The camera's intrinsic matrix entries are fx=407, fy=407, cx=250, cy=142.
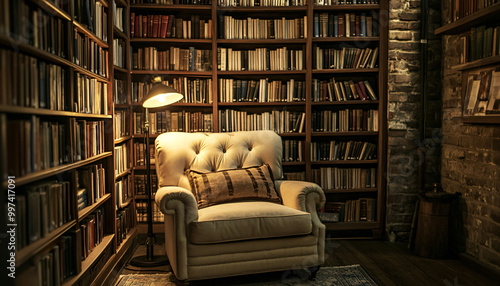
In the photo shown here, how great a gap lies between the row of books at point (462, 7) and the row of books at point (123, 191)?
293 centimetres

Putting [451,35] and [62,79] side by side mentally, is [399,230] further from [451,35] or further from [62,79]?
[62,79]

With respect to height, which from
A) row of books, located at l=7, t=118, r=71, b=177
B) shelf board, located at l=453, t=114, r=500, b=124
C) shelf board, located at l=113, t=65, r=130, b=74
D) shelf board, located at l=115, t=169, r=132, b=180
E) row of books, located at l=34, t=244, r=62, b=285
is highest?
shelf board, located at l=113, t=65, r=130, b=74

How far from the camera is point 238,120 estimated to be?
3805 millimetres

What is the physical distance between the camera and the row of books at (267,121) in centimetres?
380

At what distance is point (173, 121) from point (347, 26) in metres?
1.83

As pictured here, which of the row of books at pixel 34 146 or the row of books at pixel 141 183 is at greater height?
the row of books at pixel 34 146

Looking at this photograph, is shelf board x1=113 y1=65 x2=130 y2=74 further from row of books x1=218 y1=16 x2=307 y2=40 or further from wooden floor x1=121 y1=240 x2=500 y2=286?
wooden floor x1=121 y1=240 x2=500 y2=286

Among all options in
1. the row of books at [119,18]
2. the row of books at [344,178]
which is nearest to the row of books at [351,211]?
the row of books at [344,178]

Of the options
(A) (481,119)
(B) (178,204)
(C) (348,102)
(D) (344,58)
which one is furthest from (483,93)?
(B) (178,204)

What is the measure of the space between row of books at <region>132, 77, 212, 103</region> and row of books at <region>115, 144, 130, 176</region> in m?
0.52

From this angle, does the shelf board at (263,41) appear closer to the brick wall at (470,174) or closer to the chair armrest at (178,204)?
the brick wall at (470,174)

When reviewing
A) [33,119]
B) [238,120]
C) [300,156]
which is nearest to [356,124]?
[300,156]

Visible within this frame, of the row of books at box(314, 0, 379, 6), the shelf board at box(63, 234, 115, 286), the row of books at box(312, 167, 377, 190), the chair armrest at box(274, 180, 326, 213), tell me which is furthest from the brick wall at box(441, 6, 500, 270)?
the shelf board at box(63, 234, 115, 286)

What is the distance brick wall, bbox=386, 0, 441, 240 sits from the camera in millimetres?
3623
